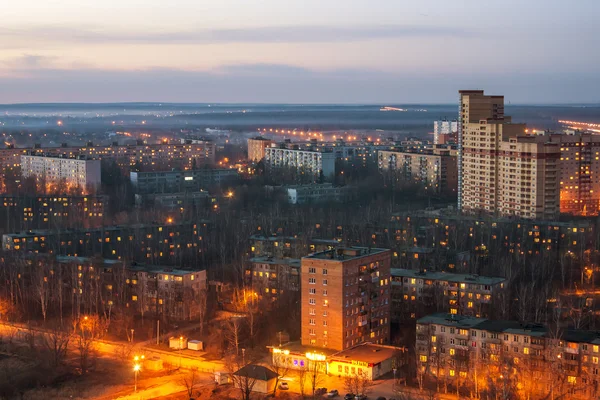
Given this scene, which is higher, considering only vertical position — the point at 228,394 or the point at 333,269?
the point at 333,269

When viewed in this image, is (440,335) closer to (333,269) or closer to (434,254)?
(333,269)

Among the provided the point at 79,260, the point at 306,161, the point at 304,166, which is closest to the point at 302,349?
the point at 79,260

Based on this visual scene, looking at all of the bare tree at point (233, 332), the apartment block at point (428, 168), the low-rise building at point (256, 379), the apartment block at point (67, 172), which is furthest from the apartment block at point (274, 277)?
the apartment block at point (428, 168)

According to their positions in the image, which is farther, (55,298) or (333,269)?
(55,298)

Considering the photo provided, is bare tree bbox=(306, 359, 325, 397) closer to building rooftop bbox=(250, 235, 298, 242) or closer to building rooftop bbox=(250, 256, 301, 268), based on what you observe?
building rooftop bbox=(250, 256, 301, 268)

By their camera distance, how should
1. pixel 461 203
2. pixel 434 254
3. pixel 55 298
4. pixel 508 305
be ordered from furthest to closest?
pixel 461 203 < pixel 434 254 < pixel 55 298 < pixel 508 305

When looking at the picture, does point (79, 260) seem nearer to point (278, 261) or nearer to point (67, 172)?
point (278, 261)

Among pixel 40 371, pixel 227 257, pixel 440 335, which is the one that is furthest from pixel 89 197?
pixel 440 335
